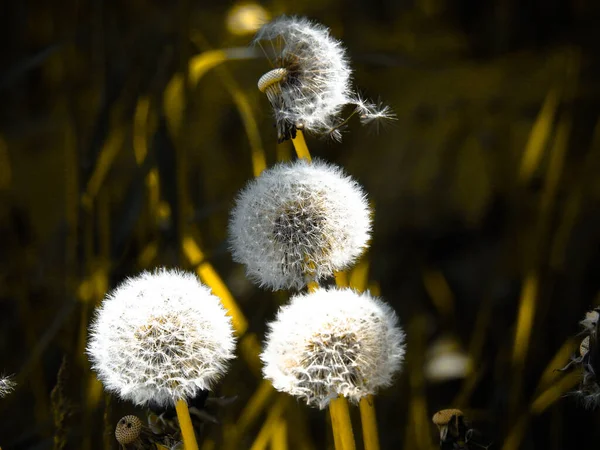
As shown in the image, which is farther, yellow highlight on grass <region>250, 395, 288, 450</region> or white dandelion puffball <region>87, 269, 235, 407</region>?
yellow highlight on grass <region>250, 395, 288, 450</region>

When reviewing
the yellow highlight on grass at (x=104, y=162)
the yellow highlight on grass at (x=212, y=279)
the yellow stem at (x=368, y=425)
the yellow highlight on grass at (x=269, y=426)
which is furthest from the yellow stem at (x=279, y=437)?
the yellow highlight on grass at (x=104, y=162)

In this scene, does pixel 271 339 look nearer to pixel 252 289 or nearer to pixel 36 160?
pixel 252 289

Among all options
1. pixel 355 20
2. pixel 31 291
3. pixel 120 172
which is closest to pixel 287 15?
pixel 355 20

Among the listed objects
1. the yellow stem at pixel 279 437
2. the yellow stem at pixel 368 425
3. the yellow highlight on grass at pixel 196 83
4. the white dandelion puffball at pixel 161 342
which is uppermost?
the yellow highlight on grass at pixel 196 83

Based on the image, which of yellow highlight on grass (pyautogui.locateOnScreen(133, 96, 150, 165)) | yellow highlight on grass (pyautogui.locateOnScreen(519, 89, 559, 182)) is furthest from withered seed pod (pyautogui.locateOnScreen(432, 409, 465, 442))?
yellow highlight on grass (pyautogui.locateOnScreen(133, 96, 150, 165))

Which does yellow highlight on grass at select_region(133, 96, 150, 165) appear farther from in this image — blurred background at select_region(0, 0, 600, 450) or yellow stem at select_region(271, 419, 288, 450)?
yellow stem at select_region(271, 419, 288, 450)

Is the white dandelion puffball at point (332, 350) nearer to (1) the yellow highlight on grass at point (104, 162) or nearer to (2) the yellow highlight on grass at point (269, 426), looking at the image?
(2) the yellow highlight on grass at point (269, 426)
